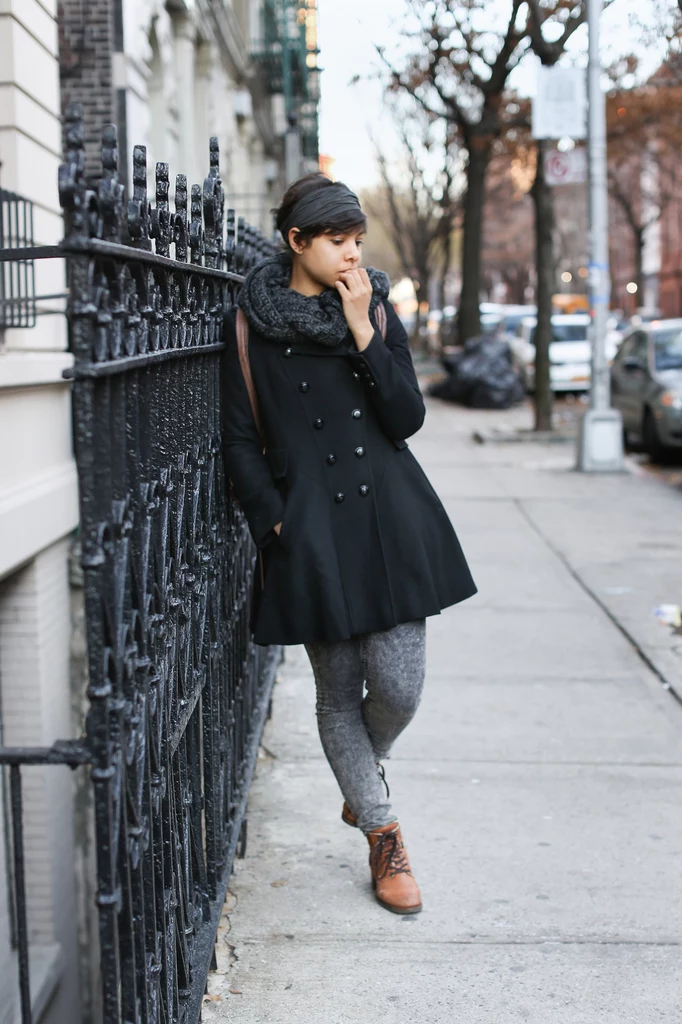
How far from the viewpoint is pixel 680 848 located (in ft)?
13.3

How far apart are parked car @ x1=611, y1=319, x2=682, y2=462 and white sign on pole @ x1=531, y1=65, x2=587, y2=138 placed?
11.1 feet

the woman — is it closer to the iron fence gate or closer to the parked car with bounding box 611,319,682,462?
the iron fence gate

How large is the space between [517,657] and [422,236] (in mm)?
49844

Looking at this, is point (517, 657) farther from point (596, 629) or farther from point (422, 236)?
point (422, 236)

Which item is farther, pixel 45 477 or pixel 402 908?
pixel 45 477

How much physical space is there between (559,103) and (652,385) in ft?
12.7

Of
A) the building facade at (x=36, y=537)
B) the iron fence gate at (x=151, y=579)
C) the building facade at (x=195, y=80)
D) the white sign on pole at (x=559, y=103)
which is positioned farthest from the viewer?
the white sign on pole at (x=559, y=103)

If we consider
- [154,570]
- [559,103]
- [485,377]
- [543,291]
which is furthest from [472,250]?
[154,570]

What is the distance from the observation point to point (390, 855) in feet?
11.8

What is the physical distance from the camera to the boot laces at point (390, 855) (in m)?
3.58

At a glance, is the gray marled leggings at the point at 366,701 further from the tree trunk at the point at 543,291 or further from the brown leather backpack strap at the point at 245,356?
the tree trunk at the point at 543,291

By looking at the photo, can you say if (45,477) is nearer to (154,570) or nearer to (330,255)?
(330,255)

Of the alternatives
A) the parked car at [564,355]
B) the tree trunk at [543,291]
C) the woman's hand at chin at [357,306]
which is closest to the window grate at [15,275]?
the woman's hand at chin at [357,306]

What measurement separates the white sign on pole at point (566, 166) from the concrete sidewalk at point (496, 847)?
805cm
